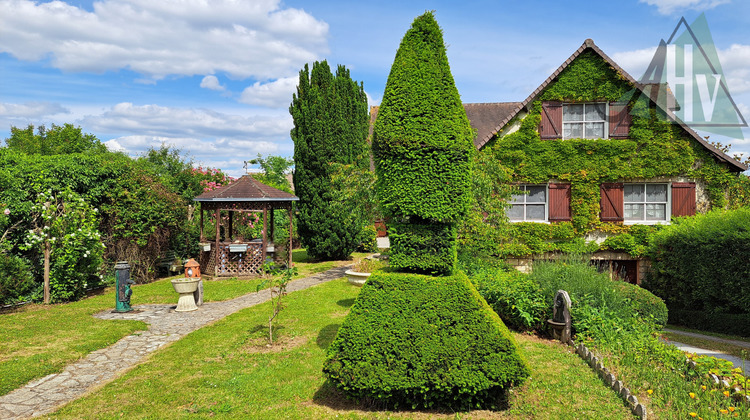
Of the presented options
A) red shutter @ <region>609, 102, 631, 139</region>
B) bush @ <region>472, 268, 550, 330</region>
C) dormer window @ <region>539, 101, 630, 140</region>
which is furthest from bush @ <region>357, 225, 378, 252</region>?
bush @ <region>472, 268, 550, 330</region>

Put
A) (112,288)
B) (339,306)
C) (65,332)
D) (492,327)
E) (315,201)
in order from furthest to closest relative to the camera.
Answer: (315,201) → (112,288) → (339,306) → (65,332) → (492,327)

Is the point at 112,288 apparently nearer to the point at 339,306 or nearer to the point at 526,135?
the point at 339,306

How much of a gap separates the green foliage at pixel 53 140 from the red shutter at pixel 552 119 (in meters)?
32.9

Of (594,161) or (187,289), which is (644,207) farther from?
(187,289)

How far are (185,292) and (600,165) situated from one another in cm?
1389

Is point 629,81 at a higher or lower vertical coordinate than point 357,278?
→ higher

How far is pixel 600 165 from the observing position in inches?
564

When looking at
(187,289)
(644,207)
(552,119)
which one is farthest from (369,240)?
(644,207)

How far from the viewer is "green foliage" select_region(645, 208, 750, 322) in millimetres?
9953

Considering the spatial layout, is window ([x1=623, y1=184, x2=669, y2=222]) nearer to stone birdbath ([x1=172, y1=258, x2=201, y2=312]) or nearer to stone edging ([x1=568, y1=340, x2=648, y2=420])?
stone edging ([x1=568, y1=340, x2=648, y2=420])

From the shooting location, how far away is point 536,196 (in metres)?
15.0

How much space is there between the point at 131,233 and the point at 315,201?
23.7ft

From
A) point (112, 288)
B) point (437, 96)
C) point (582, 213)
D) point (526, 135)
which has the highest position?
point (526, 135)

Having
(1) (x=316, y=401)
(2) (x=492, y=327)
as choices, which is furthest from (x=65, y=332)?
(2) (x=492, y=327)
